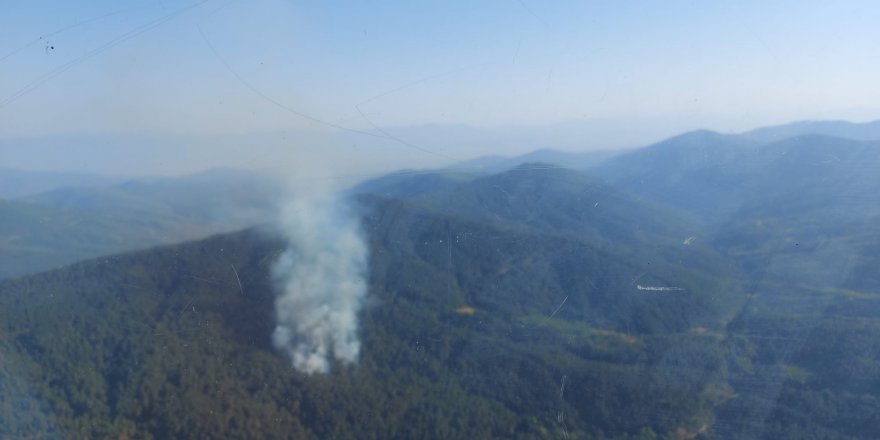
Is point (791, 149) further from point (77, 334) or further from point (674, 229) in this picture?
point (77, 334)

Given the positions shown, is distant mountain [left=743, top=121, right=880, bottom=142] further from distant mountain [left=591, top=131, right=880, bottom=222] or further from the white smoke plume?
the white smoke plume

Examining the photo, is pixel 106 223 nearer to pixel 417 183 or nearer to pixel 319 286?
pixel 319 286

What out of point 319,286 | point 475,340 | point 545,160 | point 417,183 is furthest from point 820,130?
point 319,286

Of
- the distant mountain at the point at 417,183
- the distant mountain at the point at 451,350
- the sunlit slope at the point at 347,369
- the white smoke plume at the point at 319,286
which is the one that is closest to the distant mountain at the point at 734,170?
the distant mountain at the point at 451,350

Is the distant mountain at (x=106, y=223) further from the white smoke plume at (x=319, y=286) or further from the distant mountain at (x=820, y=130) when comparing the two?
the distant mountain at (x=820, y=130)

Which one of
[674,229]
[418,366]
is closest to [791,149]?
[674,229]

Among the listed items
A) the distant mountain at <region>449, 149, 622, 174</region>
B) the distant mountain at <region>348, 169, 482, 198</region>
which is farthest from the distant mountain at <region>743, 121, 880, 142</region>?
the distant mountain at <region>348, 169, 482, 198</region>
